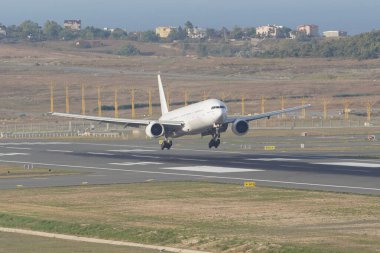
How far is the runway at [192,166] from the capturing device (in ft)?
233

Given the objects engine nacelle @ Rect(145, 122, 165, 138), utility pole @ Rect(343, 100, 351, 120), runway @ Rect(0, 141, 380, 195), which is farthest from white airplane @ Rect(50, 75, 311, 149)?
utility pole @ Rect(343, 100, 351, 120)

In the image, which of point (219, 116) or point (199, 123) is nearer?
point (219, 116)

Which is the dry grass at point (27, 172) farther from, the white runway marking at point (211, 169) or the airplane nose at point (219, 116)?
the airplane nose at point (219, 116)

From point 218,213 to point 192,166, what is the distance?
31448 millimetres

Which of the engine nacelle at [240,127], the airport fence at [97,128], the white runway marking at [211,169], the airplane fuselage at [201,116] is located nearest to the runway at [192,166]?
the white runway marking at [211,169]

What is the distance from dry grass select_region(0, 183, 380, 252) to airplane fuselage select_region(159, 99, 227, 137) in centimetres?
2099

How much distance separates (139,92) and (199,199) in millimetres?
135313

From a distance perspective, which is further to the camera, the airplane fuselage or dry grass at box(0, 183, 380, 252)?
the airplane fuselage

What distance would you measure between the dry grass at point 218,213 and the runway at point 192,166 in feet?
16.4

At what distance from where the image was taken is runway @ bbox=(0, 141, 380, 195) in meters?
70.9

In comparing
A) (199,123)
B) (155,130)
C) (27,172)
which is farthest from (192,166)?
(27,172)

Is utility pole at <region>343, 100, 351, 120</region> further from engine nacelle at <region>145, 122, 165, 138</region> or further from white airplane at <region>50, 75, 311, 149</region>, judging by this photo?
engine nacelle at <region>145, 122, 165, 138</region>

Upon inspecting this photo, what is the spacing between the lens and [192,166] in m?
84.4

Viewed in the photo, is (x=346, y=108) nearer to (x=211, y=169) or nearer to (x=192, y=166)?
(x=192, y=166)
